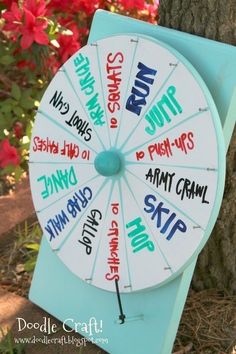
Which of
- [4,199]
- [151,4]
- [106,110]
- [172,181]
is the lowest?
[4,199]

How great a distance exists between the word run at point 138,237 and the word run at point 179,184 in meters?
0.12

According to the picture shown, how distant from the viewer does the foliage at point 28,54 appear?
2.39m

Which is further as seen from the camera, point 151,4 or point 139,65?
point 151,4

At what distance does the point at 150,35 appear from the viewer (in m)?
1.75

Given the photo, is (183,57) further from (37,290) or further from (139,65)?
(37,290)

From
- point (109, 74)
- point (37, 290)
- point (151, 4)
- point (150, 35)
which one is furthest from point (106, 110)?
point (151, 4)

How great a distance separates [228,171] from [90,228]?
17.2 inches

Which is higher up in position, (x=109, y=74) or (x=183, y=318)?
(x=109, y=74)

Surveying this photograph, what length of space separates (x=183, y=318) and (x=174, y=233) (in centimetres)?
49

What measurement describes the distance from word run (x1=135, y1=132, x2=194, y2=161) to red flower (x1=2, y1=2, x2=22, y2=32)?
837 millimetres

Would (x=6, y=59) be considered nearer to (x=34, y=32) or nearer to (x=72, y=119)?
(x=34, y=32)

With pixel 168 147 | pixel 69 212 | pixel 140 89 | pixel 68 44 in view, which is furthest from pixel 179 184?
pixel 68 44

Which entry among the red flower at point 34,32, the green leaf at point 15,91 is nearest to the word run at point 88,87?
the red flower at point 34,32

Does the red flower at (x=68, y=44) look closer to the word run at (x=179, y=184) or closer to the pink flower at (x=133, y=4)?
the pink flower at (x=133, y=4)
